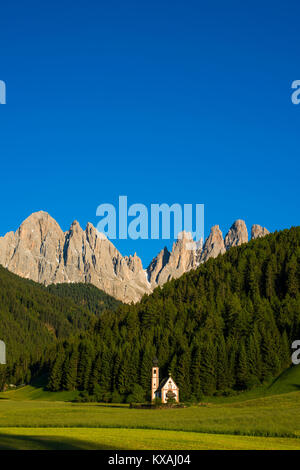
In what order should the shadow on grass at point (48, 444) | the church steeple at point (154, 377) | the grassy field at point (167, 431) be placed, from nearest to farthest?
1. the shadow on grass at point (48, 444)
2. the grassy field at point (167, 431)
3. the church steeple at point (154, 377)

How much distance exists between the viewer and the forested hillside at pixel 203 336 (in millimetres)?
112688

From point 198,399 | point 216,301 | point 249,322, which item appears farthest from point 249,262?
point 198,399

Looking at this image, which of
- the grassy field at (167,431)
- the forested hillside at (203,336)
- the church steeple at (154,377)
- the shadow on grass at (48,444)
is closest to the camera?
the shadow on grass at (48,444)

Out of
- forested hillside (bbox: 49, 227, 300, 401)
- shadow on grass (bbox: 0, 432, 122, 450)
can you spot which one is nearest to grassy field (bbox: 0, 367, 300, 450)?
shadow on grass (bbox: 0, 432, 122, 450)

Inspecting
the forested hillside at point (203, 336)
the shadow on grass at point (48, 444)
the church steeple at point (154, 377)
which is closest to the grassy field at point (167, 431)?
the shadow on grass at point (48, 444)

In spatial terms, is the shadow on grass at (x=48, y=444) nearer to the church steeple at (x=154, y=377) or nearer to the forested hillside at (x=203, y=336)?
the forested hillside at (x=203, y=336)

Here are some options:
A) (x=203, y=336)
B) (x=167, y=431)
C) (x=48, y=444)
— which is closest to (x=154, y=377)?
(x=203, y=336)

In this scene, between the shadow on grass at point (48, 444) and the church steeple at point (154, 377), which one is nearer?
the shadow on grass at point (48, 444)

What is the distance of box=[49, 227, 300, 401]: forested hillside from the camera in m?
113

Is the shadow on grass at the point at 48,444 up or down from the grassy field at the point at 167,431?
up

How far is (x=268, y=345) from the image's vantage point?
115 metres

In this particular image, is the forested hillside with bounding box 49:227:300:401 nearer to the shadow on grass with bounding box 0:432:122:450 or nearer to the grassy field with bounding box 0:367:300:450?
the grassy field with bounding box 0:367:300:450
